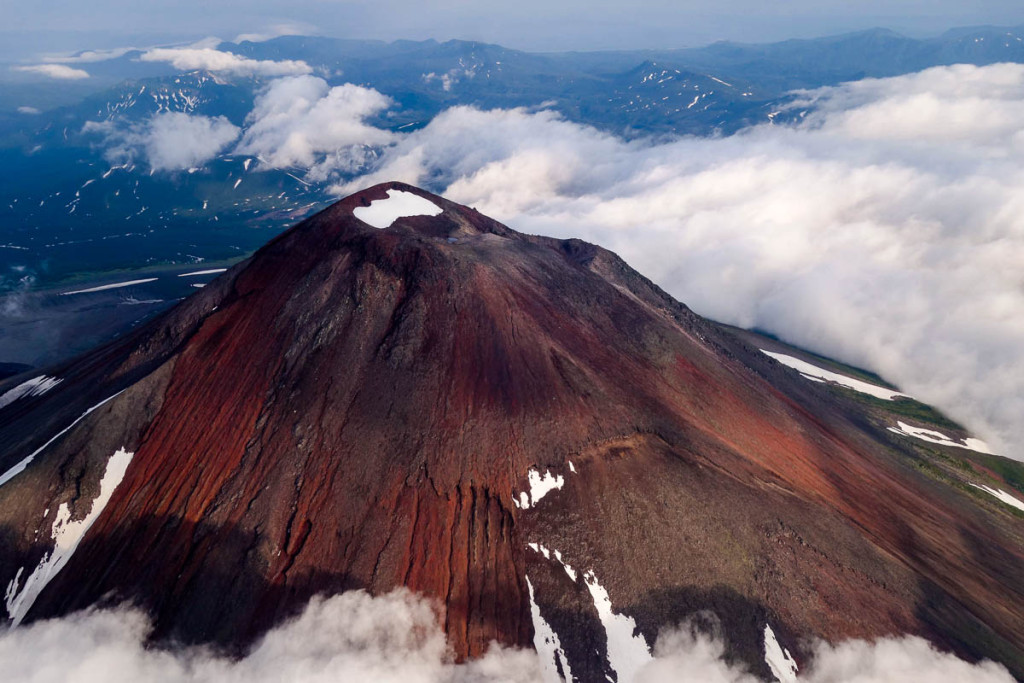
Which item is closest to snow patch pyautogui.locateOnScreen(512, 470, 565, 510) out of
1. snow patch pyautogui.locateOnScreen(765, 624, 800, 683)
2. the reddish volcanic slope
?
the reddish volcanic slope

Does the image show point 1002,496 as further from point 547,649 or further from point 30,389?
point 30,389

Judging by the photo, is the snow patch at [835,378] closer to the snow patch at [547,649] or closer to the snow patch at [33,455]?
the snow patch at [547,649]

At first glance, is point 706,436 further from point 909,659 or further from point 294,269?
point 294,269

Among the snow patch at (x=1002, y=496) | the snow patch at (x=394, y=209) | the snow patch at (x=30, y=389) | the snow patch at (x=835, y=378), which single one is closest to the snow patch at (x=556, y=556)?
the snow patch at (x=394, y=209)

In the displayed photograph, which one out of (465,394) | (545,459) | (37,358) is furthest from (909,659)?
(37,358)

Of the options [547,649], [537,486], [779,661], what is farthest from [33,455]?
[779,661]

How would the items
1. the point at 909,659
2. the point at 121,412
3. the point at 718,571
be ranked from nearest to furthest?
the point at 909,659, the point at 718,571, the point at 121,412
